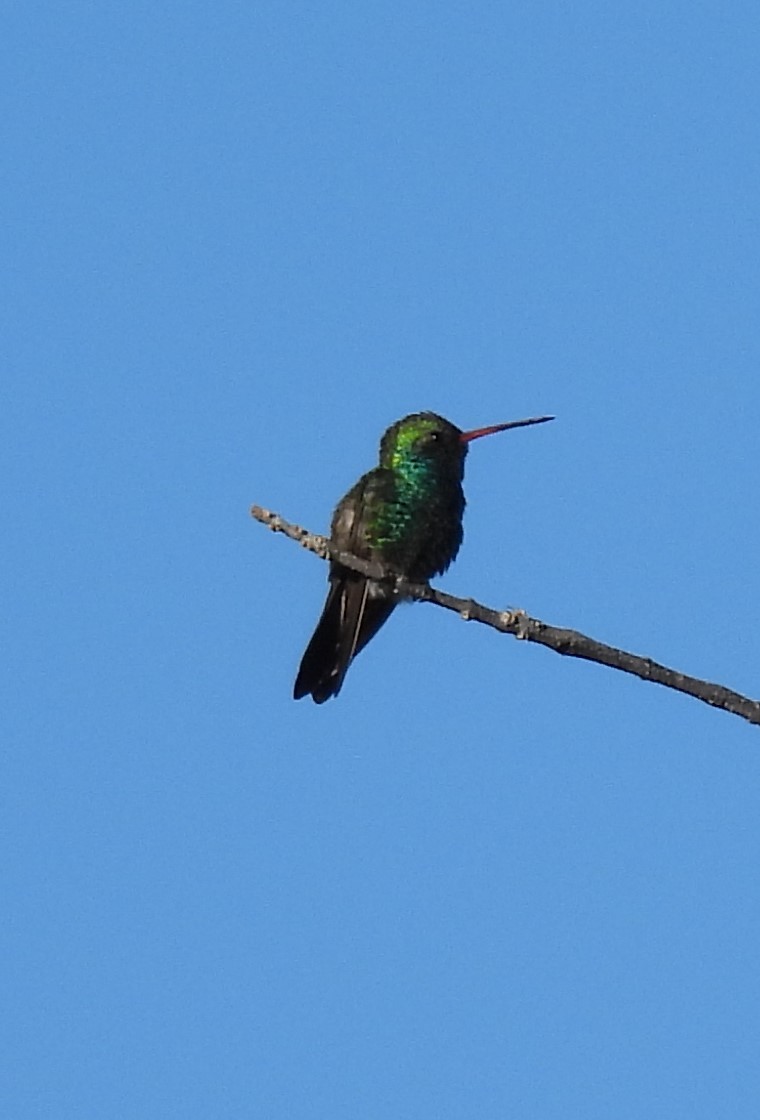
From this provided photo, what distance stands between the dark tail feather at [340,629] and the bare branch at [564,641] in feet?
10.3

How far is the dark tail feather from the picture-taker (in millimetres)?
7441

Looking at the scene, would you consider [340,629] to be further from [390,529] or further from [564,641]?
[564,641]

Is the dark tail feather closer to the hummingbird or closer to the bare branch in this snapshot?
the hummingbird

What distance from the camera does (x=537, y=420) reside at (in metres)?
6.72

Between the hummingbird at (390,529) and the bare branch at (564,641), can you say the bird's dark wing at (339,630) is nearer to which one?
the hummingbird at (390,529)

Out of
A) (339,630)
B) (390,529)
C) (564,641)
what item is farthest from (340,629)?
(564,641)

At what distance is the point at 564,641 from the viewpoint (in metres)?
3.32

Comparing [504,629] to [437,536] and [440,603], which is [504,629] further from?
[437,536]

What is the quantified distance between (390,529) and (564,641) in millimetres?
4523

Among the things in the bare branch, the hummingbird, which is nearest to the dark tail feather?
the hummingbird

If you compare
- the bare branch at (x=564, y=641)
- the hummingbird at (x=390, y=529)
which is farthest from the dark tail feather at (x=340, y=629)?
the bare branch at (x=564, y=641)

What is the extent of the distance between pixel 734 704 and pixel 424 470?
509 cm

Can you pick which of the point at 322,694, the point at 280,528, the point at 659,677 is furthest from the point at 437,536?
the point at 659,677

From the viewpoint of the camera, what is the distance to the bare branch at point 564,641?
296 centimetres
